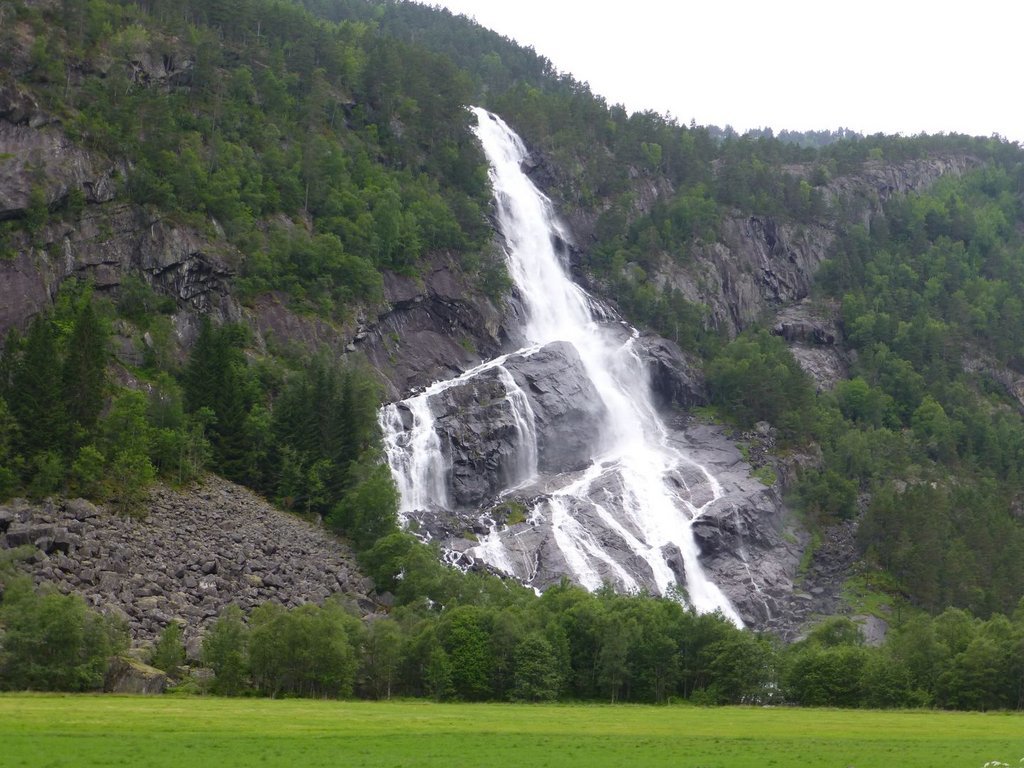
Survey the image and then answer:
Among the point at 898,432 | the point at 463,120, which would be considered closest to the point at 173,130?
the point at 463,120

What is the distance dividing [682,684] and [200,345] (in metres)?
45.4

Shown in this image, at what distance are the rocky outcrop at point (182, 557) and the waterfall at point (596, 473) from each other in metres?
16.7

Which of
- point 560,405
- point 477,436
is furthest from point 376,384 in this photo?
point 560,405

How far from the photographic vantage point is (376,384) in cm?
10669

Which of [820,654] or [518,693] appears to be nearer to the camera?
[518,693]

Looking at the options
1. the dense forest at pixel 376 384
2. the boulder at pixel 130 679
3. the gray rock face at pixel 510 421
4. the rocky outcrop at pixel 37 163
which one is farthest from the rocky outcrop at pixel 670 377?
the boulder at pixel 130 679

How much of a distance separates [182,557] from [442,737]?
34.1 meters

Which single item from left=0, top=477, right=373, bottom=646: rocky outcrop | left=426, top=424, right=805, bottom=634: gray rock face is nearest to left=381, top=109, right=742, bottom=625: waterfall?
left=426, top=424, right=805, bottom=634: gray rock face

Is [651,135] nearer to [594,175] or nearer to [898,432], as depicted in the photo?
[594,175]

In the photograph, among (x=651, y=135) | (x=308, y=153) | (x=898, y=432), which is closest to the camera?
(x=308, y=153)

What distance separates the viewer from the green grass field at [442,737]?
37.8 m

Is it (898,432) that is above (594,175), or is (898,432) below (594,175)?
below

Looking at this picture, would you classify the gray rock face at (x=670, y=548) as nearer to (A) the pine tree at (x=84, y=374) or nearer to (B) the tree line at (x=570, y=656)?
(B) the tree line at (x=570, y=656)

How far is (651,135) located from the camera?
7229 inches
